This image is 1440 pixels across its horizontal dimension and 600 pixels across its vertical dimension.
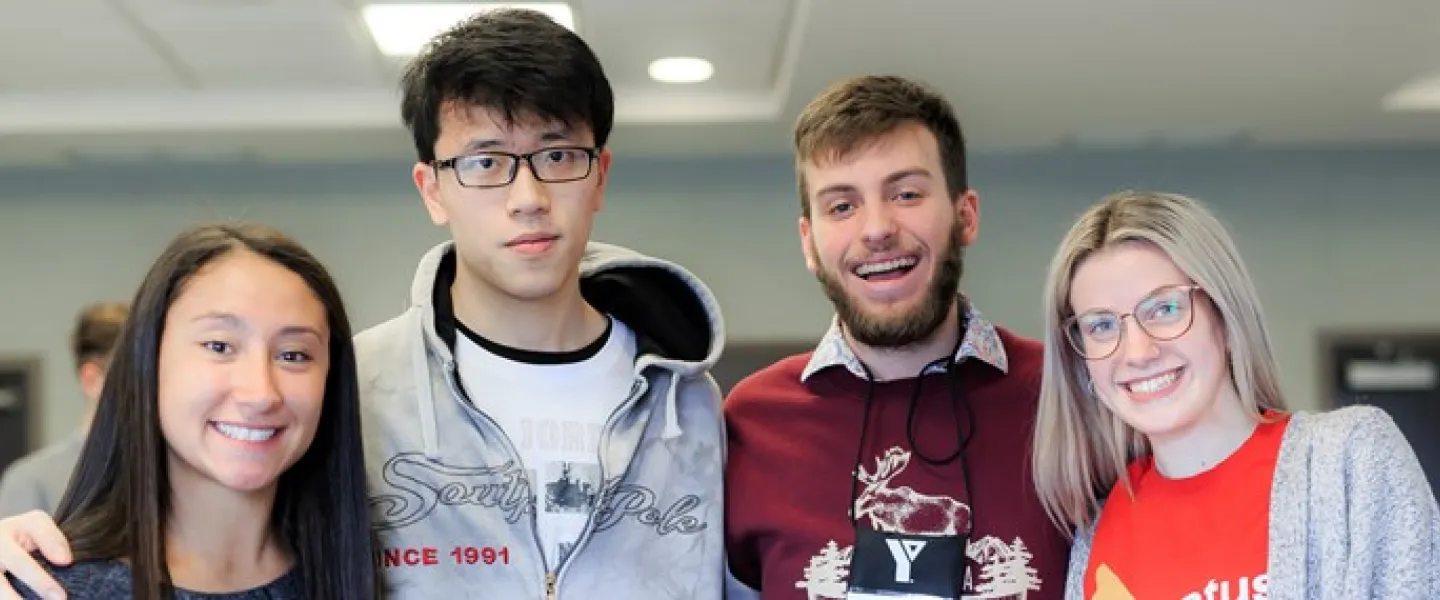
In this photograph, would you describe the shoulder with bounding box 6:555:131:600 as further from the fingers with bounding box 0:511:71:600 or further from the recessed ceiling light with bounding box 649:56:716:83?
the recessed ceiling light with bounding box 649:56:716:83

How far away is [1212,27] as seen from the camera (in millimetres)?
4223

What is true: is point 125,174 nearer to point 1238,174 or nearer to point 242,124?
point 242,124

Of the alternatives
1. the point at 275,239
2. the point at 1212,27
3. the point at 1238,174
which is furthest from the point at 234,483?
the point at 1238,174

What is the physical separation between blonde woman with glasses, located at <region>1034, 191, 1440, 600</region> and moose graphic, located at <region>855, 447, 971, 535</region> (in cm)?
14

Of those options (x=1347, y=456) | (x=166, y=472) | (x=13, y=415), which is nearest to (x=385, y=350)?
(x=166, y=472)

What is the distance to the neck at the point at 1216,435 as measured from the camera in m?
1.83

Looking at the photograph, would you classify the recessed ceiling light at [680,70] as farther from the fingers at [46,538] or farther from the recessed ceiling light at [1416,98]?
the fingers at [46,538]

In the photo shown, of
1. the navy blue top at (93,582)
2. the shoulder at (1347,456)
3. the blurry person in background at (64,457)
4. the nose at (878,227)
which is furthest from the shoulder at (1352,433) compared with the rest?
the blurry person in background at (64,457)

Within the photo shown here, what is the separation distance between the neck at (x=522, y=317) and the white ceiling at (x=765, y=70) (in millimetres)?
2173

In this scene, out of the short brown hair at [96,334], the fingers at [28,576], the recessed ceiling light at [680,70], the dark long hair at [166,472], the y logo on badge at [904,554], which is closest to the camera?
the fingers at [28,576]

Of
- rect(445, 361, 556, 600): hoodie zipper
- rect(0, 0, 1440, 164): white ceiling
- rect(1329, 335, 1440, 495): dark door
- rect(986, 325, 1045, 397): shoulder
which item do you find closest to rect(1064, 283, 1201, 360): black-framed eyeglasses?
rect(986, 325, 1045, 397): shoulder

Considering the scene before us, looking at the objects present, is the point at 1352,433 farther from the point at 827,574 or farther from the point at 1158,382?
the point at 827,574

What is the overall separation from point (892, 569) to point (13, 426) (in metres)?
5.02

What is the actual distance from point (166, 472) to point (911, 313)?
1.07 metres
